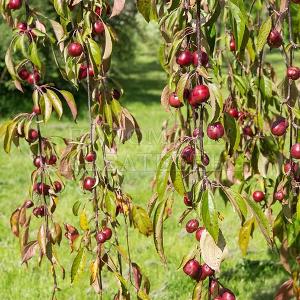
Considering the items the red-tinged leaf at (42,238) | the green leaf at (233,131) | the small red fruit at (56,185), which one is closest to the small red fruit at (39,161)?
the small red fruit at (56,185)

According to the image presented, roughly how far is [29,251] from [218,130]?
87 centimetres

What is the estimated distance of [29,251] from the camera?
6.29 ft

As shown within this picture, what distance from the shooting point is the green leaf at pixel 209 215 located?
121cm

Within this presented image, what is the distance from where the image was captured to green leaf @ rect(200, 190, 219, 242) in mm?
1212

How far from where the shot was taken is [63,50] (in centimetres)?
180

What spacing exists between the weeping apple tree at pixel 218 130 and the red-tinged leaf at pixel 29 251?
1.45 feet

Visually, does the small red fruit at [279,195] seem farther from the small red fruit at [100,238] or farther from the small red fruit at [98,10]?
the small red fruit at [98,10]

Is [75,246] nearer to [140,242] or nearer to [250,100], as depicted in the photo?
[250,100]

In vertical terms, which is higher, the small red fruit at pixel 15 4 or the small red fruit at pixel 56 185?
the small red fruit at pixel 15 4

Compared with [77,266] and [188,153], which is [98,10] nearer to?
[188,153]

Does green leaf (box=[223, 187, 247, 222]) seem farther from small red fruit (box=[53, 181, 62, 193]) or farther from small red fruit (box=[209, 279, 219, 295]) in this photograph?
small red fruit (box=[53, 181, 62, 193])

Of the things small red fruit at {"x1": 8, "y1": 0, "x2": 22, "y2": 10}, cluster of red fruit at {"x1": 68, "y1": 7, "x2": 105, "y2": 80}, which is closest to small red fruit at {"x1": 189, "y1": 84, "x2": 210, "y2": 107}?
cluster of red fruit at {"x1": 68, "y1": 7, "x2": 105, "y2": 80}

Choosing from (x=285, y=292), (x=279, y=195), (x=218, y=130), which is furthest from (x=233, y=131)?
(x=285, y=292)

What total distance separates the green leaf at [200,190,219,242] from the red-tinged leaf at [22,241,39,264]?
0.87 m
